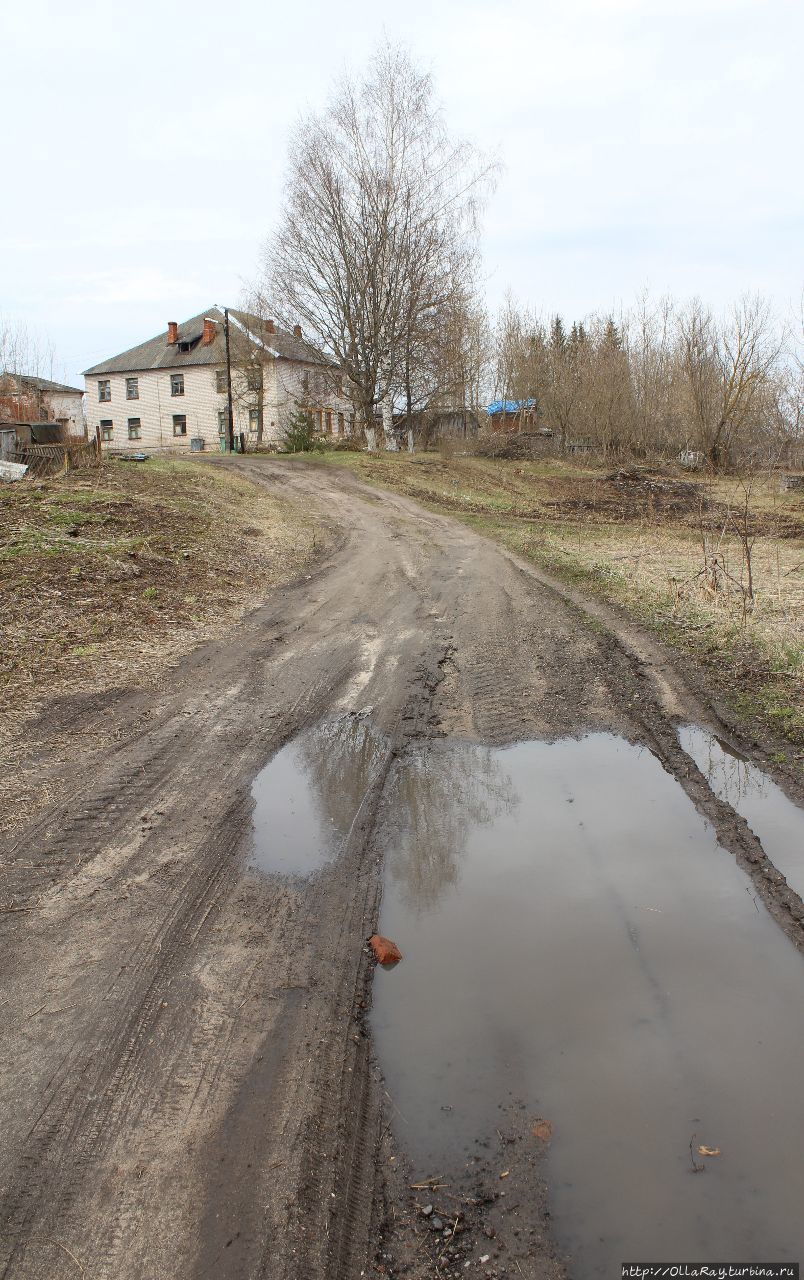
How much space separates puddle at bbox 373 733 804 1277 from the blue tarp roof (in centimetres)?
4266

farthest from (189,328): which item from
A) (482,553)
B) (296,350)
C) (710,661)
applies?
(710,661)

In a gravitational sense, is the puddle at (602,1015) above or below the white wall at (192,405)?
below

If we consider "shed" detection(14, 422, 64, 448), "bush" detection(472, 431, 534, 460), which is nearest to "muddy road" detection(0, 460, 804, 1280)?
"shed" detection(14, 422, 64, 448)

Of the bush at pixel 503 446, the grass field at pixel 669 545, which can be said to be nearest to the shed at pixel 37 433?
the grass field at pixel 669 545

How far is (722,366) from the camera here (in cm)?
3359

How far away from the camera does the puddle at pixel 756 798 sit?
4.70 m

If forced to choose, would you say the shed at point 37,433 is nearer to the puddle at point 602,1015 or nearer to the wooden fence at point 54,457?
the wooden fence at point 54,457

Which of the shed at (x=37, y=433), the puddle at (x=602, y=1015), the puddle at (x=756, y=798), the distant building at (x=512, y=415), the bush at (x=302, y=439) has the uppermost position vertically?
the distant building at (x=512, y=415)

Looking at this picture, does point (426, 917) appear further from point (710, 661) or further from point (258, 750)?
point (710, 661)

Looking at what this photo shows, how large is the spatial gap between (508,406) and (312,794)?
44.3m

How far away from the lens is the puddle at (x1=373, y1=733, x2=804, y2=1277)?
261cm

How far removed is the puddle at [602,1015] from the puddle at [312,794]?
36 centimetres

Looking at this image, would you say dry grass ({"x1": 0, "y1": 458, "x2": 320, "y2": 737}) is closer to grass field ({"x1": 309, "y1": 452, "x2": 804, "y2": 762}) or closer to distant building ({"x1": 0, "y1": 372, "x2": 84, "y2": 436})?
grass field ({"x1": 309, "y1": 452, "x2": 804, "y2": 762})

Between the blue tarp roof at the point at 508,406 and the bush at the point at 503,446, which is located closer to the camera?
the bush at the point at 503,446
